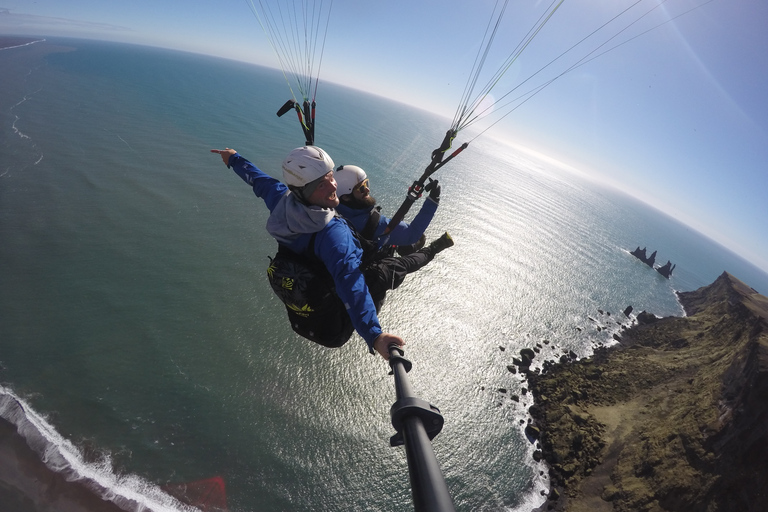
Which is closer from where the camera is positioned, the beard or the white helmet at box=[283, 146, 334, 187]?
the white helmet at box=[283, 146, 334, 187]

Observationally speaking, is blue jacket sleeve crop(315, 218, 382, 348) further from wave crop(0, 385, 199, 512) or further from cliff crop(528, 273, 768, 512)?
cliff crop(528, 273, 768, 512)

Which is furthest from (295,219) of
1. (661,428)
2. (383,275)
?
(661,428)

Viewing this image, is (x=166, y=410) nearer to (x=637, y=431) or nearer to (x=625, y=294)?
(x=637, y=431)

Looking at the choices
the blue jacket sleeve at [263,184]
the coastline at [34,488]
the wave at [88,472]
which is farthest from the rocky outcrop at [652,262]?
the coastline at [34,488]

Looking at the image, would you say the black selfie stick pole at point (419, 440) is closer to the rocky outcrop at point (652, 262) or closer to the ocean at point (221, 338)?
the ocean at point (221, 338)

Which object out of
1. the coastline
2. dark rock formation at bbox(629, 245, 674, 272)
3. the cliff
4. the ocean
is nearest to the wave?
the ocean

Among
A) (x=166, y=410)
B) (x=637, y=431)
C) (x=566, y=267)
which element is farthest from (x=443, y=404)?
A: (x=566, y=267)
